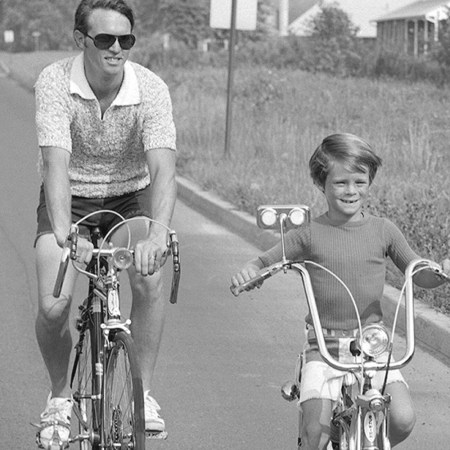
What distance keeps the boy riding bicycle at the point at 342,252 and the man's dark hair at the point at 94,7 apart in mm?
1165

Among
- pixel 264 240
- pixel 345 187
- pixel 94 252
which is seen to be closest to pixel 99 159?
pixel 94 252

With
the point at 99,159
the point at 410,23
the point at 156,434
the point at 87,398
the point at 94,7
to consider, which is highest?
the point at 94,7

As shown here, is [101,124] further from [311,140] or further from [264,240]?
[311,140]

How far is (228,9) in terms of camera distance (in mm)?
18500

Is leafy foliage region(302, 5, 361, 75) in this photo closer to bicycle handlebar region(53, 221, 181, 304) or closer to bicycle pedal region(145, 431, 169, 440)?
bicycle pedal region(145, 431, 169, 440)

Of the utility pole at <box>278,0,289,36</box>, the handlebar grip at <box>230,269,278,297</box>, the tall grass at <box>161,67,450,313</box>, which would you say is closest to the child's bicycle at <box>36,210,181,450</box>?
the handlebar grip at <box>230,269,278,297</box>

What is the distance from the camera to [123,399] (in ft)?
17.0

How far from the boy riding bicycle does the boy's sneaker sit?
1.23 meters

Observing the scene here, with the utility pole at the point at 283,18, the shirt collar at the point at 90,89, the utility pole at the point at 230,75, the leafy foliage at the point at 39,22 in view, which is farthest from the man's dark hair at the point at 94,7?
the leafy foliage at the point at 39,22

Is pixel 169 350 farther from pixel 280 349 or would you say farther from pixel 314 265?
pixel 314 265

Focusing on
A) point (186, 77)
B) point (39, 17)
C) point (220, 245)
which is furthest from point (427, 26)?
point (220, 245)

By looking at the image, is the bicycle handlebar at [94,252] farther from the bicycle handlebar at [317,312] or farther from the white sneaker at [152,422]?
the white sneaker at [152,422]

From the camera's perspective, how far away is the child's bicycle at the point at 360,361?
14.6ft

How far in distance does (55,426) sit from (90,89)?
1318 millimetres
